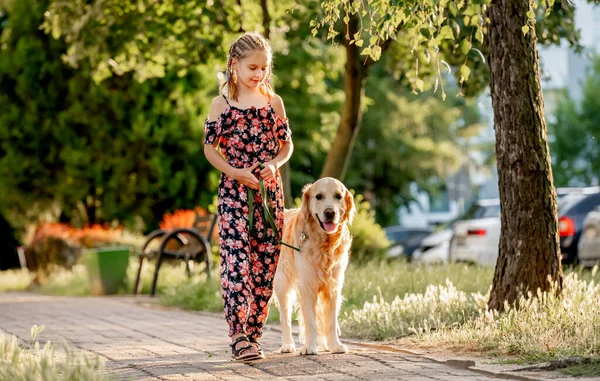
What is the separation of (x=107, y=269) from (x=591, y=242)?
22.6 ft

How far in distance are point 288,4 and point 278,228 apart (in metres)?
10.8

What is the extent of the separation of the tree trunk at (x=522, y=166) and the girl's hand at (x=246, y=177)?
2.35m

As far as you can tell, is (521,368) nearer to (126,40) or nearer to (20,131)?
(126,40)

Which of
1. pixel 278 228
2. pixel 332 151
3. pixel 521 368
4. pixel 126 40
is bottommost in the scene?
pixel 521 368

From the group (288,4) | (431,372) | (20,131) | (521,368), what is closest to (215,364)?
(431,372)

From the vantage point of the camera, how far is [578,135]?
47.8m

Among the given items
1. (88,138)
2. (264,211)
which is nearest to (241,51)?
(264,211)

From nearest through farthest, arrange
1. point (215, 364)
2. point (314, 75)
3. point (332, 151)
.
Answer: point (215, 364), point (332, 151), point (314, 75)

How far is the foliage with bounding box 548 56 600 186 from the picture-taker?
156 feet

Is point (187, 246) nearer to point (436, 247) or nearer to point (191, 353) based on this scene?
point (191, 353)

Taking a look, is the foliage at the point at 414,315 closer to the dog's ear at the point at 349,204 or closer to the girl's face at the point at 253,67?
the dog's ear at the point at 349,204

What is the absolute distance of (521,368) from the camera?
6703 millimetres

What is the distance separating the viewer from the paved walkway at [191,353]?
6711mm

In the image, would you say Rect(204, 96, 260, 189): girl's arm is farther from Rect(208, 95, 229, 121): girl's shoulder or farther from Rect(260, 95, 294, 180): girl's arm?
Rect(208, 95, 229, 121): girl's shoulder
